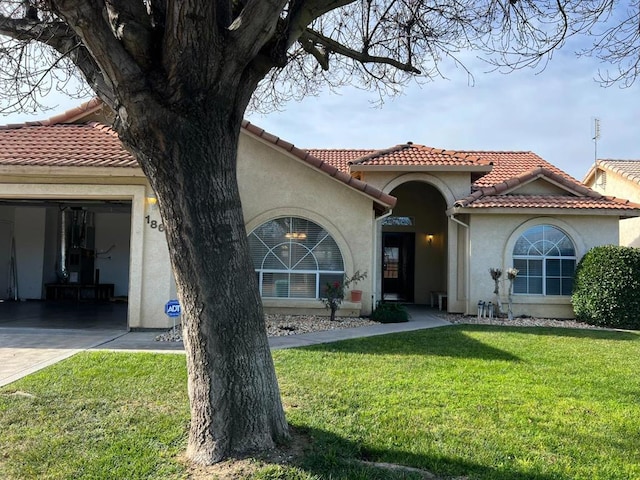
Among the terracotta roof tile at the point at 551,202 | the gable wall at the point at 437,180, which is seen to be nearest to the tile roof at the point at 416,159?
the gable wall at the point at 437,180

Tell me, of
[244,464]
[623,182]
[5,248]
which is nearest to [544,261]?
[623,182]

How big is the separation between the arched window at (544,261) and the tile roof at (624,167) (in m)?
8.70

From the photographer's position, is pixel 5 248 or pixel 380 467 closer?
pixel 380 467

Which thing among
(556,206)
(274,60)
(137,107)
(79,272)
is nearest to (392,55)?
(274,60)

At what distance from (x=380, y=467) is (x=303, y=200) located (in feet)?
30.8

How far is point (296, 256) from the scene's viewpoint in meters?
12.7

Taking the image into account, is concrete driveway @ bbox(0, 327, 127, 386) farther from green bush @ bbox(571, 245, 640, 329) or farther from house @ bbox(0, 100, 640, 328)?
green bush @ bbox(571, 245, 640, 329)

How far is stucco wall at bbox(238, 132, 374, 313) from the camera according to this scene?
41.2 ft

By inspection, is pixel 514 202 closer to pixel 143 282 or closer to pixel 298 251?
pixel 298 251

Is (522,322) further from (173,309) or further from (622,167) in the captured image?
(622,167)

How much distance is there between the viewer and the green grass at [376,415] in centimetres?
383

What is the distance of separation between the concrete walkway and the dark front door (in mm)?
7103

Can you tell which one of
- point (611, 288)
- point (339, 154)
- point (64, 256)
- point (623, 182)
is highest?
point (339, 154)

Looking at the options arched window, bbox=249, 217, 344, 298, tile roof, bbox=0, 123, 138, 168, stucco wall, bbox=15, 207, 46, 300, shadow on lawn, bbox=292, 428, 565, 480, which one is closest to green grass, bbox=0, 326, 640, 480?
shadow on lawn, bbox=292, 428, 565, 480
